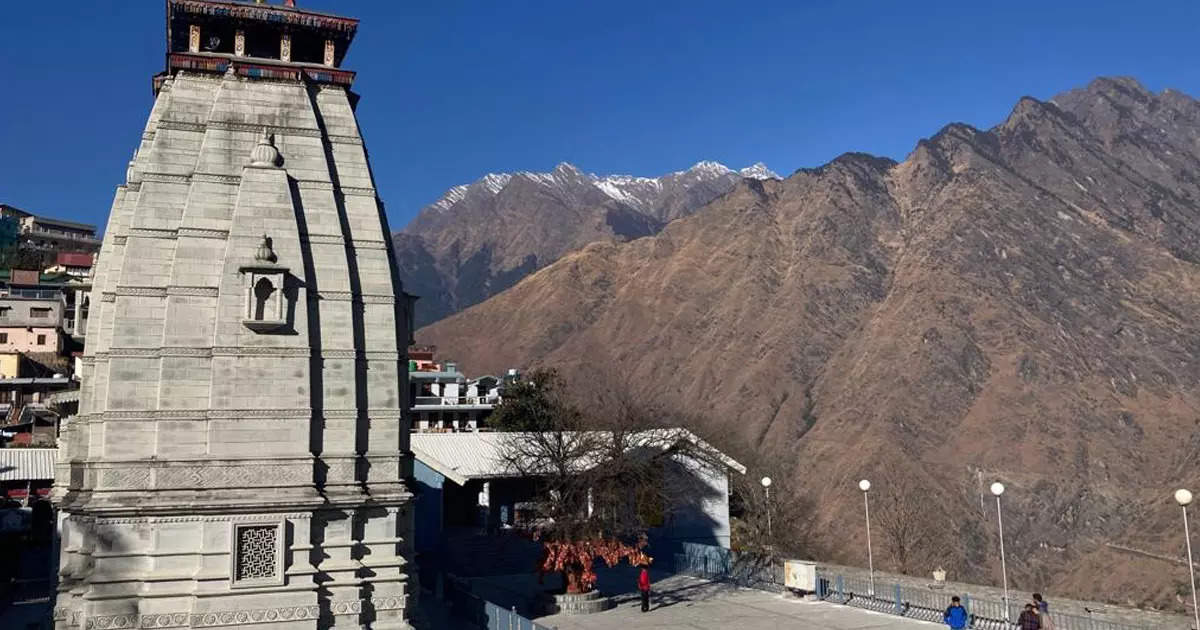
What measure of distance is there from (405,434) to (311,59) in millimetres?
9726

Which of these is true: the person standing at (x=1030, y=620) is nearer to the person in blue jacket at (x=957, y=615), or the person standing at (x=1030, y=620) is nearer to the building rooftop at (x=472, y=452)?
the person in blue jacket at (x=957, y=615)

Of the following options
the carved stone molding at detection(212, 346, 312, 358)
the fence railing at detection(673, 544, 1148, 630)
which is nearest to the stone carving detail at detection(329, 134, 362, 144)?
the carved stone molding at detection(212, 346, 312, 358)

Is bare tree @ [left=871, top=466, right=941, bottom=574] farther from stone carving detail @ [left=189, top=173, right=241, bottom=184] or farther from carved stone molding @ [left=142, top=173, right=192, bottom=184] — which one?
carved stone molding @ [left=142, top=173, right=192, bottom=184]

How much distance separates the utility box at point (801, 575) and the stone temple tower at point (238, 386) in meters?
11.2

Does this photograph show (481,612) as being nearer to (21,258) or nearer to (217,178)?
(217,178)

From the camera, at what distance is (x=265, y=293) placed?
68.6 feet

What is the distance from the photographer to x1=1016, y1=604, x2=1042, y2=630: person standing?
62.7ft

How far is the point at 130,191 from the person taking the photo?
914 inches

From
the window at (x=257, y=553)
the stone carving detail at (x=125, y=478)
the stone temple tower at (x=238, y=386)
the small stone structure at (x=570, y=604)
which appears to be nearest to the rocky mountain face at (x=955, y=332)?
the small stone structure at (x=570, y=604)

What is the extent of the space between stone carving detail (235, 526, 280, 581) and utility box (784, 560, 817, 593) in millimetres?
14515

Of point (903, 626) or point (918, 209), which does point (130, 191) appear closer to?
point (903, 626)

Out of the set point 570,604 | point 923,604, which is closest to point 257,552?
point 570,604

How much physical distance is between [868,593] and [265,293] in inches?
678

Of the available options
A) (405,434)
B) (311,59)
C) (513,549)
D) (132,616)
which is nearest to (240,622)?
(132,616)
